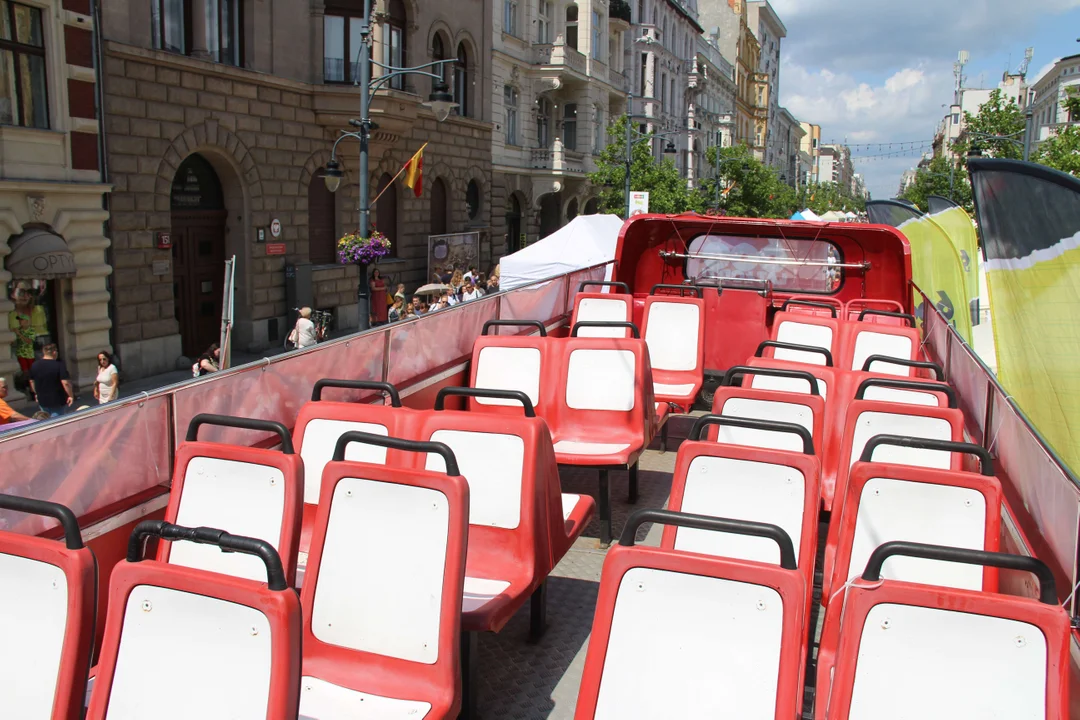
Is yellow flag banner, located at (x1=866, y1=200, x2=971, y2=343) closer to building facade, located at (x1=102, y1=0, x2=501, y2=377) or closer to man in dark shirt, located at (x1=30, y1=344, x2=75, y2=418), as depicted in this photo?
man in dark shirt, located at (x1=30, y1=344, x2=75, y2=418)

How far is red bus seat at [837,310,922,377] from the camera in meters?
8.23

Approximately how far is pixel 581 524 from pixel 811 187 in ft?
402

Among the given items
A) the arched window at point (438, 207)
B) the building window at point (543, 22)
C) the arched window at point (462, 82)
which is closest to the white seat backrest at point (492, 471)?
the arched window at point (438, 207)

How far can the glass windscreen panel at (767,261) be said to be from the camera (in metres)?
12.1

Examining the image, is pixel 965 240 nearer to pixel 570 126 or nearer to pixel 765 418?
pixel 765 418

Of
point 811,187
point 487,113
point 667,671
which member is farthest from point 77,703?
point 811,187

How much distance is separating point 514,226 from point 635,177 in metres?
5.58

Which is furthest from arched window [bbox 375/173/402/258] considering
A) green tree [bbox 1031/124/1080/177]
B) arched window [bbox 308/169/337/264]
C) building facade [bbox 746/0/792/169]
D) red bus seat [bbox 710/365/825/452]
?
building facade [bbox 746/0/792/169]

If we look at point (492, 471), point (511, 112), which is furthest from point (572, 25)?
point (492, 471)

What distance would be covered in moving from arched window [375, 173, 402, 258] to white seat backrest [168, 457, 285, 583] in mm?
23955

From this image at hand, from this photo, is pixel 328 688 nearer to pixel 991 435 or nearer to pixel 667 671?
pixel 667 671

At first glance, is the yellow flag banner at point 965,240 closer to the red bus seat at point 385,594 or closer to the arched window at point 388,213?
the red bus seat at point 385,594

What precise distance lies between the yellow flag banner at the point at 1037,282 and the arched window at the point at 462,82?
92.0ft

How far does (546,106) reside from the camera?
135 ft
